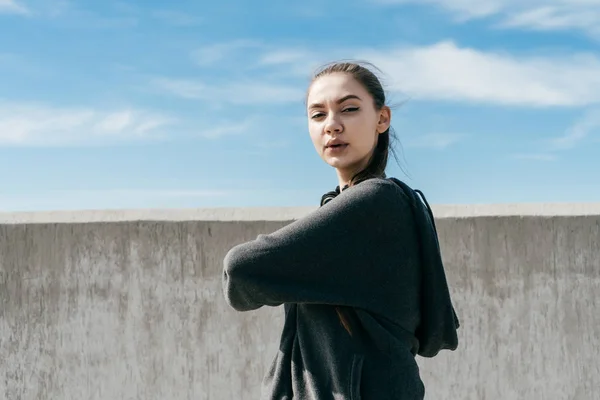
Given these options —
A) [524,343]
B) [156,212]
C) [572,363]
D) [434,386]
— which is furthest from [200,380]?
[572,363]

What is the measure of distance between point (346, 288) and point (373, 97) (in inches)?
16.8

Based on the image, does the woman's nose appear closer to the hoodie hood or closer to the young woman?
the young woman

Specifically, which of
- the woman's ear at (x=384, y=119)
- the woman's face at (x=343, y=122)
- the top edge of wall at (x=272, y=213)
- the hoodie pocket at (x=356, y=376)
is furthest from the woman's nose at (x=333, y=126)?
the top edge of wall at (x=272, y=213)

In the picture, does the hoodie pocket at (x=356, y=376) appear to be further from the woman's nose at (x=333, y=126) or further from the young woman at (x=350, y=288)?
the woman's nose at (x=333, y=126)

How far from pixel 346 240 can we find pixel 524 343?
7.05 ft

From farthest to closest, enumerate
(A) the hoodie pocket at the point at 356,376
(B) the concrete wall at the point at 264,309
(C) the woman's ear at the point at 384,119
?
(B) the concrete wall at the point at 264,309
(C) the woman's ear at the point at 384,119
(A) the hoodie pocket at the point at 356,376

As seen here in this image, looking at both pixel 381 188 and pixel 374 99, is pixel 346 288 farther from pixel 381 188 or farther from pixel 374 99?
pixel 374 99

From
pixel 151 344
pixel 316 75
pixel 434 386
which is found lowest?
pixel 434 386

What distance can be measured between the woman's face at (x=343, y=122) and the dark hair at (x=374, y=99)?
14 millimetres

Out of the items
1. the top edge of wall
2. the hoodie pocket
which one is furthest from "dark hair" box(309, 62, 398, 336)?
the top edge of wall

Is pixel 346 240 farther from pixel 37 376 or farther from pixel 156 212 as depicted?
pixel 37 376

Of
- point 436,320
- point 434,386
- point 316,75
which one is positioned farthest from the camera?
point 434,386

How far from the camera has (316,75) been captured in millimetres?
1621

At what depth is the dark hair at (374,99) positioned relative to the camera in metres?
1.55
